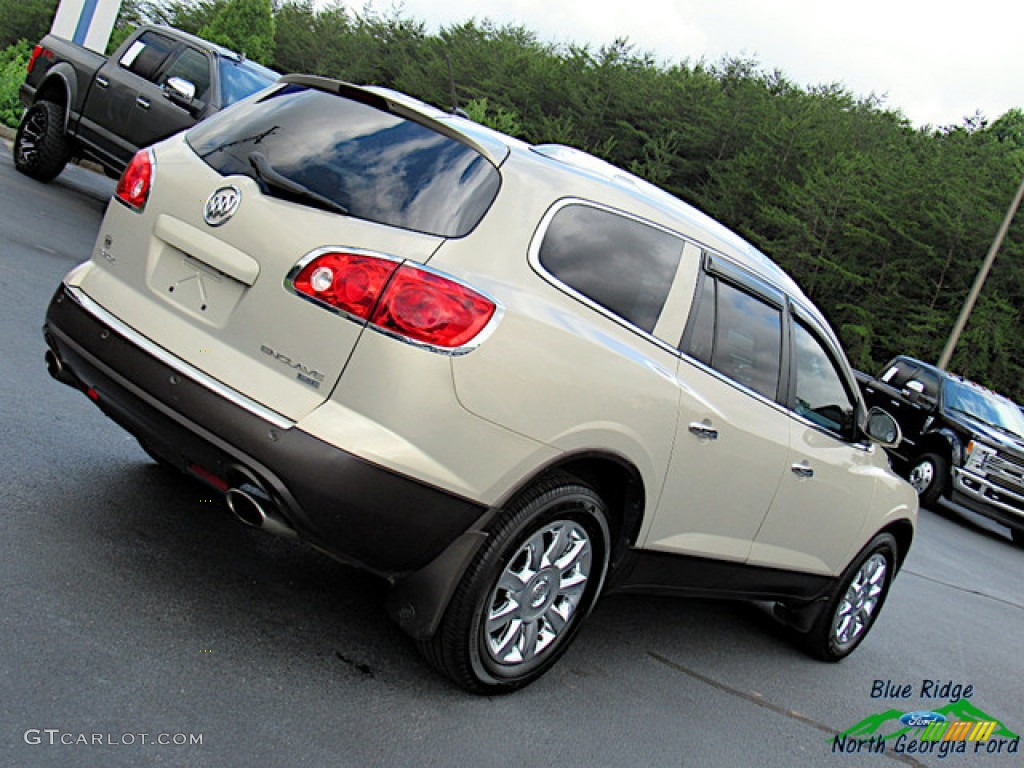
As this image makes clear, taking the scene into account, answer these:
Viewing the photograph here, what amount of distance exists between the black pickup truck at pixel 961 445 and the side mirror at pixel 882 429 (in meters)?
7.72

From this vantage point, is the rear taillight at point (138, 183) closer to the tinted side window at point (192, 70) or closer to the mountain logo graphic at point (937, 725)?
the mountain logo graphic at point (937, 725)

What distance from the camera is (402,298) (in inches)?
130

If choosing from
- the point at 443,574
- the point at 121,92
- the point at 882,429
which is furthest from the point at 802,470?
the point at 121,92

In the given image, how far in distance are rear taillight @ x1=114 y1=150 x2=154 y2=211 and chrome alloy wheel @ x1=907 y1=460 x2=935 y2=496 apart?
11757 mm

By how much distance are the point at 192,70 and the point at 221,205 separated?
890 centimetres

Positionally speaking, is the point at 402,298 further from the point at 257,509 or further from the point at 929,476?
the point at 929,476

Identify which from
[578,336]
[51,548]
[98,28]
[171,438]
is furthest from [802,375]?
[98,28]

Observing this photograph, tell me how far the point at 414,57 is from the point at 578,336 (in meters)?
49.3

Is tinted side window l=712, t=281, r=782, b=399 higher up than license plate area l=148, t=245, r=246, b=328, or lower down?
higher up

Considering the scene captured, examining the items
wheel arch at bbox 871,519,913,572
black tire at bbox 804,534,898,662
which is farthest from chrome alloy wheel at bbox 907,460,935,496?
black tire at bbox 804,534,898,662

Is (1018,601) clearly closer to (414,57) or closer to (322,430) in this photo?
(322,430)

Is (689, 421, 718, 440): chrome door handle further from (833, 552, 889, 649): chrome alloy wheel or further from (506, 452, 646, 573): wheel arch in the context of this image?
(833, 552, 889, 649): chrome alloy wheel

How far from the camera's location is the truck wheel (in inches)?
540

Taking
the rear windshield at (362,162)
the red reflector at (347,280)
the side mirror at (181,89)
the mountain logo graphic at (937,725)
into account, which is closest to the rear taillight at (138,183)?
the rear windshield at (362,162)
